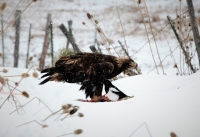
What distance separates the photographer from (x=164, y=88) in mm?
923

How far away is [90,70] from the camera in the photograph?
34.5 inches

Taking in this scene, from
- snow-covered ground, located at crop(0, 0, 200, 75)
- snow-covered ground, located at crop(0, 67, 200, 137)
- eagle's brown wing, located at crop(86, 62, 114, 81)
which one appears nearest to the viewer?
snow-covered ground, located at crop(0, 67, 200, 137)

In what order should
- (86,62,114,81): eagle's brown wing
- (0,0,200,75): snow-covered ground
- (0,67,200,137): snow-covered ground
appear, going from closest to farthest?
1. (0,67,200,137): snow-covered ground
2. (86,62,114,81): eagle's brown wing
3. (0,0,200,75): snow-covered ground

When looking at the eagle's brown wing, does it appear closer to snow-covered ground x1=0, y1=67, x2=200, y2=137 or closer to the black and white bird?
the black and white bird

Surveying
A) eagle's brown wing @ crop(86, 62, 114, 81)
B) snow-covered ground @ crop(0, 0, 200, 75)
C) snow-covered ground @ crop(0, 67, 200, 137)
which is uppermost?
snow-covered ground @ crop(0, 0, 200, 75)

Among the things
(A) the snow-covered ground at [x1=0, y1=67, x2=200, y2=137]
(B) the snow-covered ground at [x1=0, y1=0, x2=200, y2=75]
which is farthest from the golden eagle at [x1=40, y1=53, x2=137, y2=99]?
(B) the snow-covered ground at [x1=0, y1=0, x2=200, y2=75]

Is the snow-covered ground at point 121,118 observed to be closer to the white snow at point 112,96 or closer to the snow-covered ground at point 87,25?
the white snow at point 112,96

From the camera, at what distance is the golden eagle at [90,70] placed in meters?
0.88

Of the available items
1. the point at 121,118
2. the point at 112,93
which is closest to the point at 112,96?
the point at 112,93

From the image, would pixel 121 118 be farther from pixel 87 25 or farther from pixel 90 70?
pixel 87 25

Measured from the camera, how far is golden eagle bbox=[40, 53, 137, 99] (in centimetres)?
88

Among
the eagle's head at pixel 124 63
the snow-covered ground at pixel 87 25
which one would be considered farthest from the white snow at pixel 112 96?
the snow-covered ground at pixel 87 25

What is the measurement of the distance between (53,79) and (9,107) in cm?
32

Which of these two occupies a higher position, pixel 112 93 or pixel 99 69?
pixel 99 69
